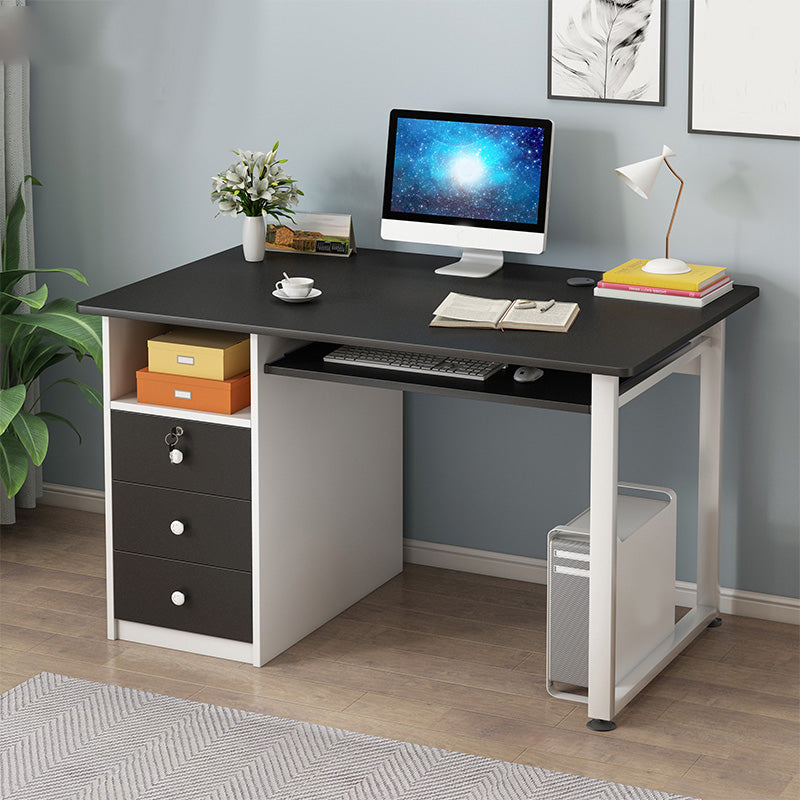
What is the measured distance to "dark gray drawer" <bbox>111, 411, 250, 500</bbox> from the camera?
325 centimetres

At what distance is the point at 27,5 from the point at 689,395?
2205 millimetres

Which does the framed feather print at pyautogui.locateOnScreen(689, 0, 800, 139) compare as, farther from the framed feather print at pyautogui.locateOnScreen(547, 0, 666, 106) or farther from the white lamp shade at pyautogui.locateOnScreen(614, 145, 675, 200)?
the white lamp shade at pyautogui.locateOnScreen(614, 145, 675, 200)

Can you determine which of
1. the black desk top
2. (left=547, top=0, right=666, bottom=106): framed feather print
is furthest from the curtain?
(left=547, top=0, right=666, bottom=106): framed feather print

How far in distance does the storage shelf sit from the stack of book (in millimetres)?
880

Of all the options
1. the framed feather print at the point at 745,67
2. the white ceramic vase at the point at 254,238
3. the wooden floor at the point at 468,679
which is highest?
the framed feather print at the point at 745,67

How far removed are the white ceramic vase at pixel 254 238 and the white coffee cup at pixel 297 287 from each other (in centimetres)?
42

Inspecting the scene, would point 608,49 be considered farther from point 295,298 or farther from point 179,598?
point 179,598

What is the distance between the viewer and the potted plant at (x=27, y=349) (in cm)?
375

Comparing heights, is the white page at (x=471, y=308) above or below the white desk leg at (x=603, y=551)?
above

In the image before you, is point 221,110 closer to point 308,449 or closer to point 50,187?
point 50,187

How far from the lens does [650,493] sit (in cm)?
368

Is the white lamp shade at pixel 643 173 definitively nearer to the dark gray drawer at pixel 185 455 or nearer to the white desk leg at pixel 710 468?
the white desk leg at pixel 710 468

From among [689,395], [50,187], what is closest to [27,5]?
[50,187]

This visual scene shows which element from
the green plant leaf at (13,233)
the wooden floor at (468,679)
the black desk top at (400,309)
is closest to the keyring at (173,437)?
the black desk top at (400,309)
